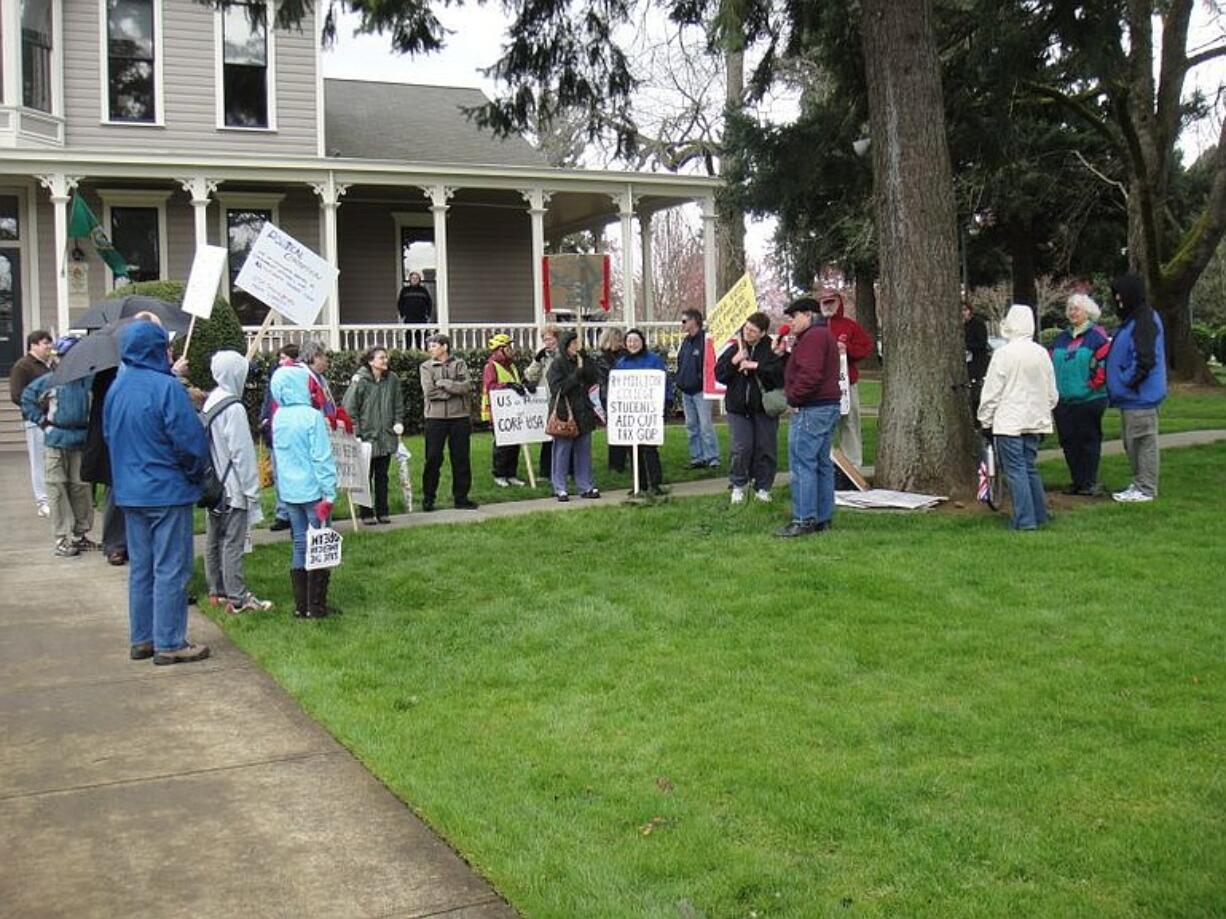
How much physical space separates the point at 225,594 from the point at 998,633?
200 inches

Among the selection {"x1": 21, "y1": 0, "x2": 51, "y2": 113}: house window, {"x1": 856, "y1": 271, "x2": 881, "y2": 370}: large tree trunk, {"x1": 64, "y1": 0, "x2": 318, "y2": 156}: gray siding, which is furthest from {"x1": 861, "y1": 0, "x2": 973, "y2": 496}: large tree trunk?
{"x1": 856, "y1": 271, "x2": 881, "y2": 370}: large tree trunk

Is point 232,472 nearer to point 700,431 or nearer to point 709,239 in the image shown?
point 700,431

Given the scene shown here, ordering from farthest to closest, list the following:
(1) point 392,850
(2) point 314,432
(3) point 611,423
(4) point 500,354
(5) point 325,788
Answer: (4) point 500,354, (3) point 611,423, (2) point 314,432, (5) point 325,788, (1) point 392,850

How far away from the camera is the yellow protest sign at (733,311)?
12.7 meters

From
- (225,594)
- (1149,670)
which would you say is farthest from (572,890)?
(225,594)

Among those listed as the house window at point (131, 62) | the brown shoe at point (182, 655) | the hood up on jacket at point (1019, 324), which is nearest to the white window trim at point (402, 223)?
the house window at point (131, 62)

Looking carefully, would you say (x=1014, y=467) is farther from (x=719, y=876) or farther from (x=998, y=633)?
(x=719, y=876)

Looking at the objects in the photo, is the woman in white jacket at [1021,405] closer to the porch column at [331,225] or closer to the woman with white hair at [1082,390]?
the woman with white hair at [1082,390]

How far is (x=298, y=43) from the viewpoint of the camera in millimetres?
24516

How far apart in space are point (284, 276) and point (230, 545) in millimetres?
2773

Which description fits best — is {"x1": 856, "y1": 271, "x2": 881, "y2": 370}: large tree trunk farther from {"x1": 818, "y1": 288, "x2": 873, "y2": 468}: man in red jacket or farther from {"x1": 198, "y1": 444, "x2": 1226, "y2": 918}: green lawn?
{"x1": 198, "y1": 444, "x2": 1226, "y2": 918}: green lawn

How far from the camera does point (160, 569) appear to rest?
720 centimetres

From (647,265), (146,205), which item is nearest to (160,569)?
(146,205)

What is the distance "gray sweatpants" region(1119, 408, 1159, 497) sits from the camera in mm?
11383
